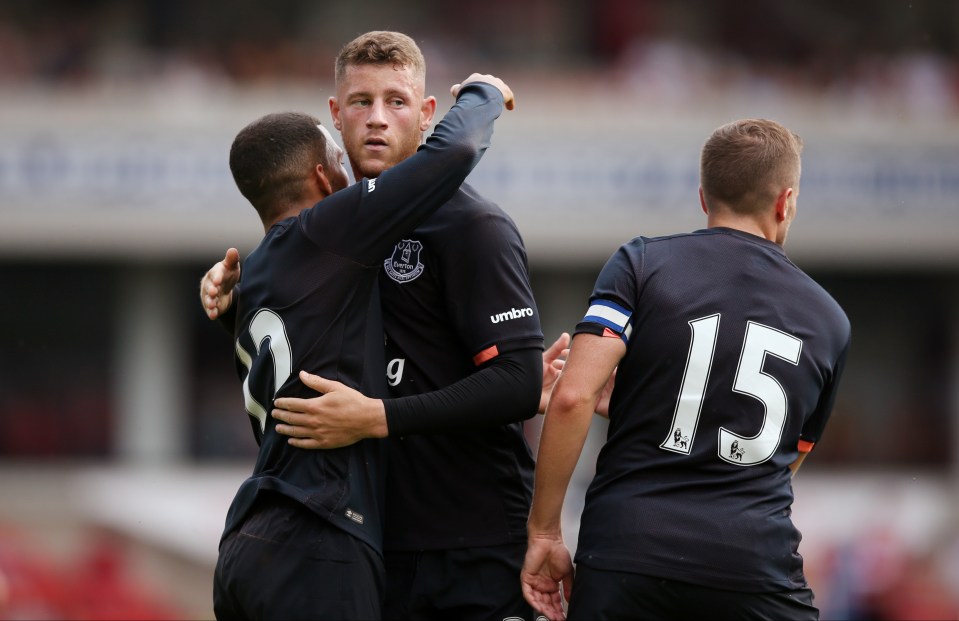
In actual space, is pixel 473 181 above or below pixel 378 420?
above

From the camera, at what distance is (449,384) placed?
4031 millimetres

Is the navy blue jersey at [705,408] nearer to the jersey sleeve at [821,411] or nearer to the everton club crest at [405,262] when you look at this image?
the jersey sleeve at [821,411]

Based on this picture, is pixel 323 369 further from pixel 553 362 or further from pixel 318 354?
pixel 553 362

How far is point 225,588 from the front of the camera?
381 centimetres

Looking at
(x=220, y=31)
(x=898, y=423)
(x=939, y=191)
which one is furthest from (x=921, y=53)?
(x=220, y=31)

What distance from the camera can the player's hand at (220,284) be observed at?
168 inches

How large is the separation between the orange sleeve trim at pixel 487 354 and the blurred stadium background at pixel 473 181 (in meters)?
13.2

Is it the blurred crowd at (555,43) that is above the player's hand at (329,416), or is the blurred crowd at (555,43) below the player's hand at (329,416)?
above

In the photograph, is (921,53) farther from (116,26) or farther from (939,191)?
(116,26)

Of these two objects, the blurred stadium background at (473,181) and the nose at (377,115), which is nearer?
the nose at (377,115)

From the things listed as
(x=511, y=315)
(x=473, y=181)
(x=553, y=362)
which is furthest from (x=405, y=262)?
(x=473, y=181)

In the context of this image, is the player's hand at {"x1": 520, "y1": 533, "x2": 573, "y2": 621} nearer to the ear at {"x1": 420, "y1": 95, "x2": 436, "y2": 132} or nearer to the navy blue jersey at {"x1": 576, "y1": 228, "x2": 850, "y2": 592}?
the navy blue jersey at {"x1": 576, "y1": 228, "x2": 850, "y2": 592}

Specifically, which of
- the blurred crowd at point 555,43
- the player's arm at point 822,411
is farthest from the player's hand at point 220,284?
the blurred crowd at point 555,43

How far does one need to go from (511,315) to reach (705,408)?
61 centimetres
